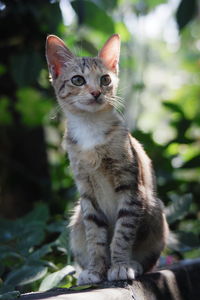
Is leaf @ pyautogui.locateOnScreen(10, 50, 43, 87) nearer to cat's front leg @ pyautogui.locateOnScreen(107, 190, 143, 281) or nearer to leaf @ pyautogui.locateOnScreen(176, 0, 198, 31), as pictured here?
leaf @ pyautogui.locateOnScreen(176, 0, 198, 31)

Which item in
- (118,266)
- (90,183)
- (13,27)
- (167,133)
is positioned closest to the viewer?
(118,266)

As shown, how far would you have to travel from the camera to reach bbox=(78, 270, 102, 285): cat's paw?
9.48ft

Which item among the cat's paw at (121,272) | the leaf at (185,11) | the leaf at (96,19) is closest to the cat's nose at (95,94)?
the leaf at (185,11)

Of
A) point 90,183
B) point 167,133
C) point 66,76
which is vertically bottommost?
point 167,133

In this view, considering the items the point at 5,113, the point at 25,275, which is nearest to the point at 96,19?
the point at 5,113

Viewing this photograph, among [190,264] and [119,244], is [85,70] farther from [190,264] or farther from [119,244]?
[190,264]

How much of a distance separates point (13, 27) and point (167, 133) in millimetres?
5081

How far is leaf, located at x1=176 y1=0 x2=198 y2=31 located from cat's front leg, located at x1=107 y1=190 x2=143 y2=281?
45.7 inches

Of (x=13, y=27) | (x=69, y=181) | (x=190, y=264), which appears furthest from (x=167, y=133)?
(x=190, y=264)

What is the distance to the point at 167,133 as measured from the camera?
31.6 feet

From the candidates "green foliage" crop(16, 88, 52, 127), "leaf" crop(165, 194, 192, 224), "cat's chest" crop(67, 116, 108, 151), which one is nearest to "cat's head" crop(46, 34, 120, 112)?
"cat's chest" crop(67, 116, 108, 151)

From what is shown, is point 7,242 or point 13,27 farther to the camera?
point 13,27

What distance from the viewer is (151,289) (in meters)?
2.83

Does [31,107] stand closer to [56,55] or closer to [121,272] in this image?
[56,55]
